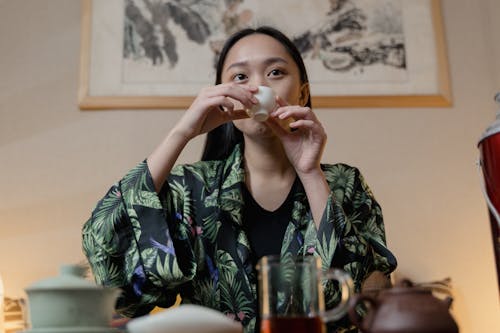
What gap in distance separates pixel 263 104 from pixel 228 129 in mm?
383

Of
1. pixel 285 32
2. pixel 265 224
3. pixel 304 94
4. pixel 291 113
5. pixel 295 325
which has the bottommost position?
pixel 295 325

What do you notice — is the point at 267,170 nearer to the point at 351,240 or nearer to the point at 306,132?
the point at 306,132

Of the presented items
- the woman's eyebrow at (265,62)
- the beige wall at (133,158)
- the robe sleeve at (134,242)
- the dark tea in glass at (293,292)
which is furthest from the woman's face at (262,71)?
the beige wall at (133,158)

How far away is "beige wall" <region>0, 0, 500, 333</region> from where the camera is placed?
2.20 metres

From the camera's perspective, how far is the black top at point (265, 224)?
4.33ft

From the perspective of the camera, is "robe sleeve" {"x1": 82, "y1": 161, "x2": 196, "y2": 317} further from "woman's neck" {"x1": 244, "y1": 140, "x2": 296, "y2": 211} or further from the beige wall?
the beige wall

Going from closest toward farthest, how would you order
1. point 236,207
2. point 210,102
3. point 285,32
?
1. point 210,102
2. point 236,207
3. point 285,32

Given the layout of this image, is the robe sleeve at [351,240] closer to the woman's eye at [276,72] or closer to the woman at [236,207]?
the woman at [236,207]

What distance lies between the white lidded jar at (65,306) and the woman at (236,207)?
1.43 feet

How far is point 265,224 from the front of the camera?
137cm

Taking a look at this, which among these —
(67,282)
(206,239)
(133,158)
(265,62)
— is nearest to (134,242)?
(206,239)

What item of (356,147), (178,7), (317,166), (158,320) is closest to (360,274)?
(317,166)

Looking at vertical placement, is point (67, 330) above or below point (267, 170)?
below

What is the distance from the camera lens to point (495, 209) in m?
0.84
